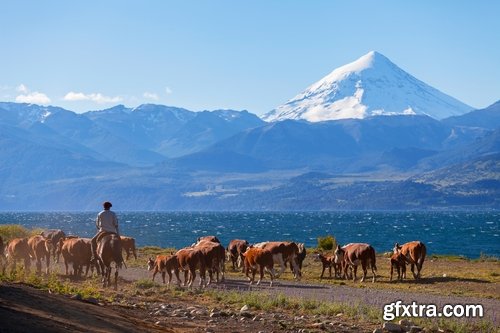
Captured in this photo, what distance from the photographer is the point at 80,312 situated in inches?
663

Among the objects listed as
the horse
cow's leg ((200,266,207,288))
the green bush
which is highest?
the horse

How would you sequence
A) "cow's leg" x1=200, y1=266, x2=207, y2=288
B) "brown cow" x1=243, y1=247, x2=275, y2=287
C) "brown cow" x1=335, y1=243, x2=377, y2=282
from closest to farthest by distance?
"cow's leg" x1=200, y1=266, x2=207, y2=288 → "brown cow" x1=243, y1=247, x2=275, y2=287 → "brown cow" x1=335, y1=243, x2=377, y2=282

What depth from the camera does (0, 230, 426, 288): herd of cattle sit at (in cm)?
2916

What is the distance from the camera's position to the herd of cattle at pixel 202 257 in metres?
29.2

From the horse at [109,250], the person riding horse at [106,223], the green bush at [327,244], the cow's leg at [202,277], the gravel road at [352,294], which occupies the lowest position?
the gravel road at [352,294]

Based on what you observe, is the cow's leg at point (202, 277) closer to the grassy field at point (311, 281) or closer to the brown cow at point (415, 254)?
the grassy field at point (311, 281)

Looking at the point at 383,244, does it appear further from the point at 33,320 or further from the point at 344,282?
the point at 33,320

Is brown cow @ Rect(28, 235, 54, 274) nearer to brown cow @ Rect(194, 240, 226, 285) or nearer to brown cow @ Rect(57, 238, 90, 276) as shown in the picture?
brown cow @ Rect(57, 238, 90, 276)

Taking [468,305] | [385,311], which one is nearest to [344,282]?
[468,305]

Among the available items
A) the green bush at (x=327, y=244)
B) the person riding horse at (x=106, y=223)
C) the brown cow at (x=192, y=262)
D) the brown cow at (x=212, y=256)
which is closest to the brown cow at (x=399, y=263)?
the brown cow at (x=212, y=256)

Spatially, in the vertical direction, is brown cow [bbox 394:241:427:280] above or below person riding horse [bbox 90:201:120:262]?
below

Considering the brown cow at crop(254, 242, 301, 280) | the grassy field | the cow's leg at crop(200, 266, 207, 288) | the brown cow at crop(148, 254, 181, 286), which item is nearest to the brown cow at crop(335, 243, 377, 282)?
the grassy field

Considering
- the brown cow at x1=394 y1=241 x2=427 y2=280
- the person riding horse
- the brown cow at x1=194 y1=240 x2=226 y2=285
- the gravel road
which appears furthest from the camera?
the brown cow at x1=394 y1=241 x2=427 y2=280

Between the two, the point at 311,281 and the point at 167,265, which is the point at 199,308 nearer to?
the point at 167,265
